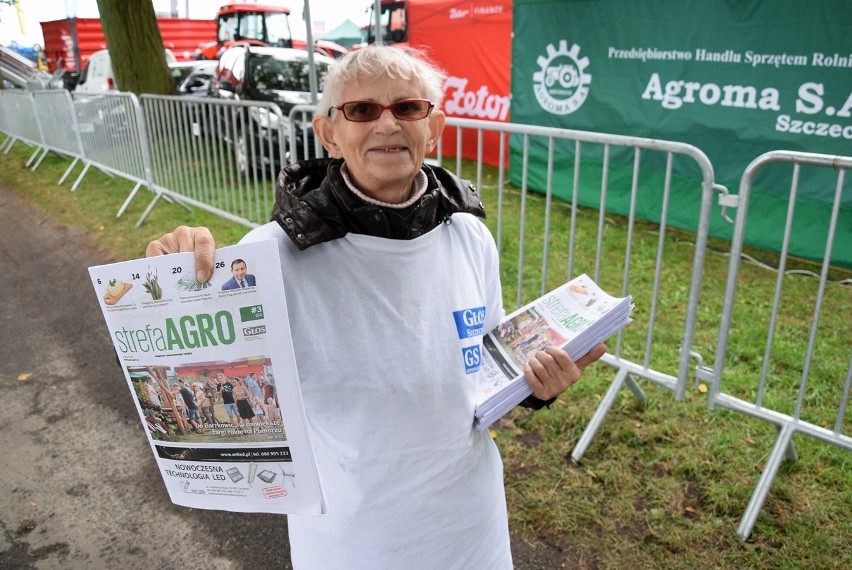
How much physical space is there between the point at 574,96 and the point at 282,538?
21.2ft

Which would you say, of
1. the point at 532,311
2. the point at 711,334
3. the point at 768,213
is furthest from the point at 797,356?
the point at 532,311

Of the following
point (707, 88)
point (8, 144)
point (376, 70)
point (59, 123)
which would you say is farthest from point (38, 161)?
point (376, 70)

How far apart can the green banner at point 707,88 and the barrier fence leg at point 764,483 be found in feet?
12.1

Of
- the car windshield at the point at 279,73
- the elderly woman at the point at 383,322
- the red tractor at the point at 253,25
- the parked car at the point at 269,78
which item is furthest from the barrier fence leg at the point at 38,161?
the elderly woman at the point at 383,322

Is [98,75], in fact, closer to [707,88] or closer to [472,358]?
[707,88]

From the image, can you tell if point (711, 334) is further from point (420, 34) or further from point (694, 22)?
point (420, 34)

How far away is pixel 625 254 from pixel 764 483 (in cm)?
281

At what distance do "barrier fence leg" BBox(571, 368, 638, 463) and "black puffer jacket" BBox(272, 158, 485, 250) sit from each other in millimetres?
2137

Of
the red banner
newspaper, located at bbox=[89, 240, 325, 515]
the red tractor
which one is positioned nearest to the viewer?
newspaper, located at bbox=[89, 240, 325, 515]

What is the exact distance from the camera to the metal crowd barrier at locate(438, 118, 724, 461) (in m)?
3.18

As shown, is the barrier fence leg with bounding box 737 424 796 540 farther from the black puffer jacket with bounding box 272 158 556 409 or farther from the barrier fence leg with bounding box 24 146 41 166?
the barrier fence leg with bounding box 24 146 41 166

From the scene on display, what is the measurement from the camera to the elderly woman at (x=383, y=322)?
138 cm

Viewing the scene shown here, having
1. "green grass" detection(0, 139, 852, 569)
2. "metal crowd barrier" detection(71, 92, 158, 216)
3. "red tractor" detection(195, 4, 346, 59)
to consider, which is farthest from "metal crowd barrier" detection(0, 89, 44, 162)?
"green grass" detection(0, 139, 852, 569)

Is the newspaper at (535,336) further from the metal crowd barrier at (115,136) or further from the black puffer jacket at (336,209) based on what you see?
the metal crowd barrier at (115,136)
